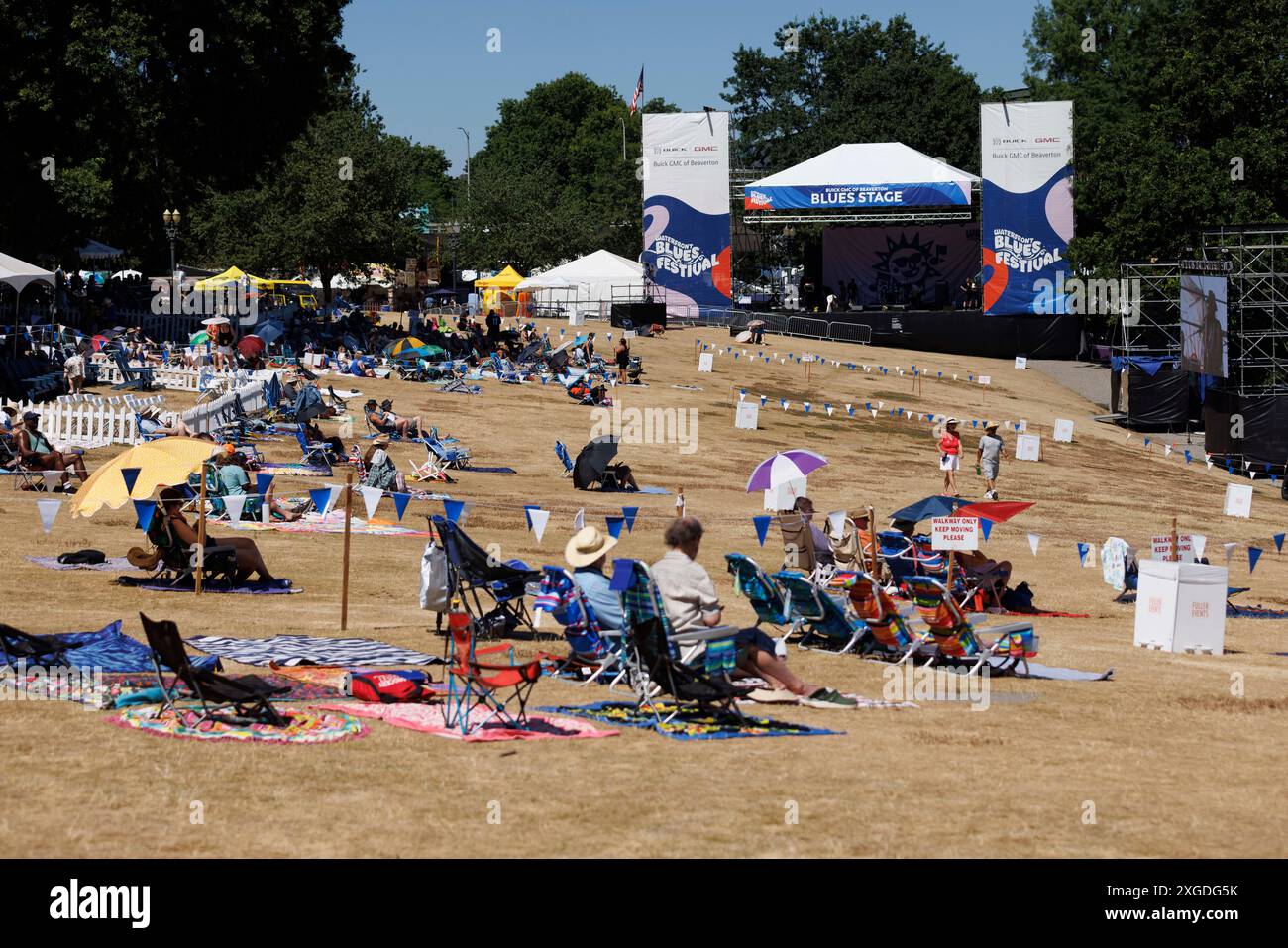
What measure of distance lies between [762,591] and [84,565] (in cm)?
699

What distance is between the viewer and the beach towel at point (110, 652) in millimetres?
10602

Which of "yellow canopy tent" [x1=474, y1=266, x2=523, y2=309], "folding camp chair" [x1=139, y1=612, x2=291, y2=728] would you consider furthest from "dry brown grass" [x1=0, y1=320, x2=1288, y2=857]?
"yellow canopy tent" [x1=474, y1=266, x2=523, y2=309]

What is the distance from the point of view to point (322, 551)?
664 inches

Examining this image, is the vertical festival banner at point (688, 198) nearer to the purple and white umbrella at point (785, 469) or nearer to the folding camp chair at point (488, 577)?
the purple and white umbrella at point (785, 469)

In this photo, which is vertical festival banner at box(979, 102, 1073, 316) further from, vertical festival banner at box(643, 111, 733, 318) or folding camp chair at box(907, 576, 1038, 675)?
folding camp chair at box(907, 576, 1038, 675)

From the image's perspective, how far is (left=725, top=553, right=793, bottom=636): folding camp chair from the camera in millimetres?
12477

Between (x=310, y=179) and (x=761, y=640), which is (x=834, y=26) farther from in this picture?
(x=761, y=640)

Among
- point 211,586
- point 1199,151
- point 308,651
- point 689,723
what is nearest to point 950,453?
point 211,586

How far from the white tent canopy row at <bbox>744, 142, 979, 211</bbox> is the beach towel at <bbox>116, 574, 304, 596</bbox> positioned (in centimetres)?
4402

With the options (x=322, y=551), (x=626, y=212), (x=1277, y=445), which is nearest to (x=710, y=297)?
(x=1277, y=445)

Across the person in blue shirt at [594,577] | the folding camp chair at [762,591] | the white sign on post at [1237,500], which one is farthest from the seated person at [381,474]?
the white sign on post at [1237,500]

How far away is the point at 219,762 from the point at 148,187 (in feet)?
126

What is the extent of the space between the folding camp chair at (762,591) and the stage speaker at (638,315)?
39.8 metres

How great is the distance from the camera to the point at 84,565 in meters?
15.2
